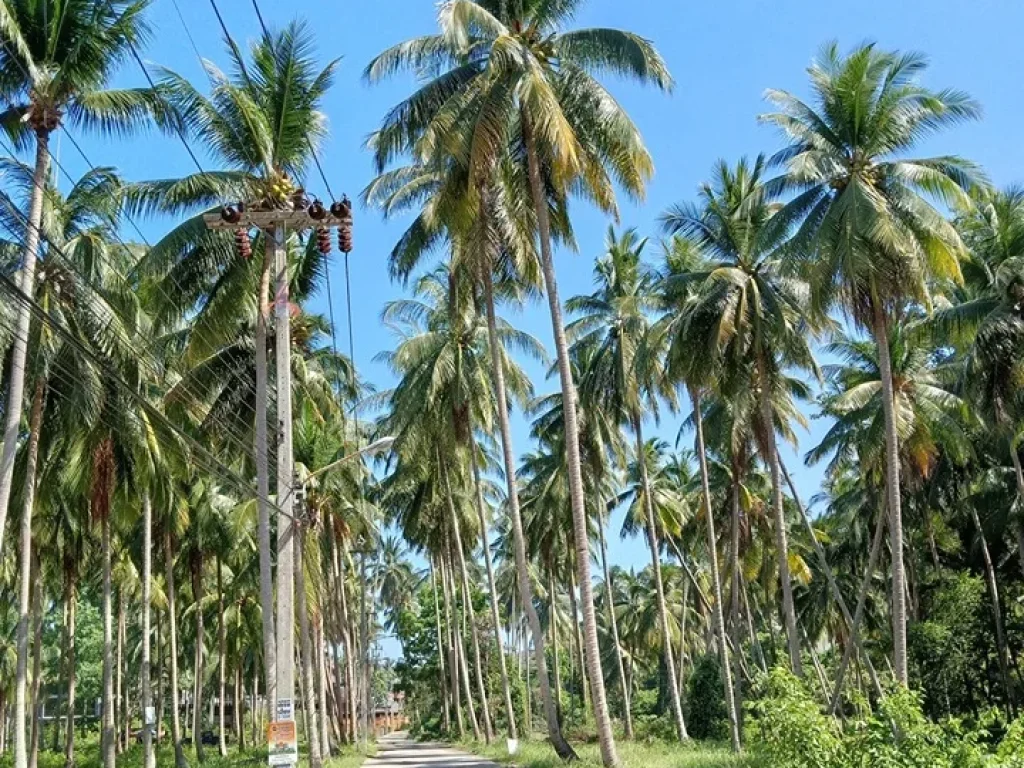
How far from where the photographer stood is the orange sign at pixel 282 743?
44.6 feet

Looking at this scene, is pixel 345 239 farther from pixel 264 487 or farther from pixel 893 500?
pixel 893 500

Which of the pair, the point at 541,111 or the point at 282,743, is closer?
the point at 282,743

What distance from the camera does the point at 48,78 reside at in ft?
50.0

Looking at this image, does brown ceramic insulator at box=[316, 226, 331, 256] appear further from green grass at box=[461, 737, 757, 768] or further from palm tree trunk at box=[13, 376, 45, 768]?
green grass at box=[461, 737, 757, 768]

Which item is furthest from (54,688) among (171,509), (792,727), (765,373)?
(792,727)

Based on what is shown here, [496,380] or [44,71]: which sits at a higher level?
[44,71]

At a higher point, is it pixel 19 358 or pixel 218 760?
pixel 19 358

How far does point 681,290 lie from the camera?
26.0m

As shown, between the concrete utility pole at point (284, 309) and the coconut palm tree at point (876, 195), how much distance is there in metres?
9.25

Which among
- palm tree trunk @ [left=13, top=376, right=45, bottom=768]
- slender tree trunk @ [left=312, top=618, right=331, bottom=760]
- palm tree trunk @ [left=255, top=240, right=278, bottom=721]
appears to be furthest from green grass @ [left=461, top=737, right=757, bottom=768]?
palm tree trunk @ [left=13, top=376, right=45, bottom=768]

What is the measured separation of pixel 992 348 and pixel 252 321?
16.9m

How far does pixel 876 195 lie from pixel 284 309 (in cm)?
1147

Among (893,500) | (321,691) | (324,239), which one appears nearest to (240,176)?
(324,239)

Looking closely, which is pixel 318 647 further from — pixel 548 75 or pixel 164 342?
pixel 548 75
